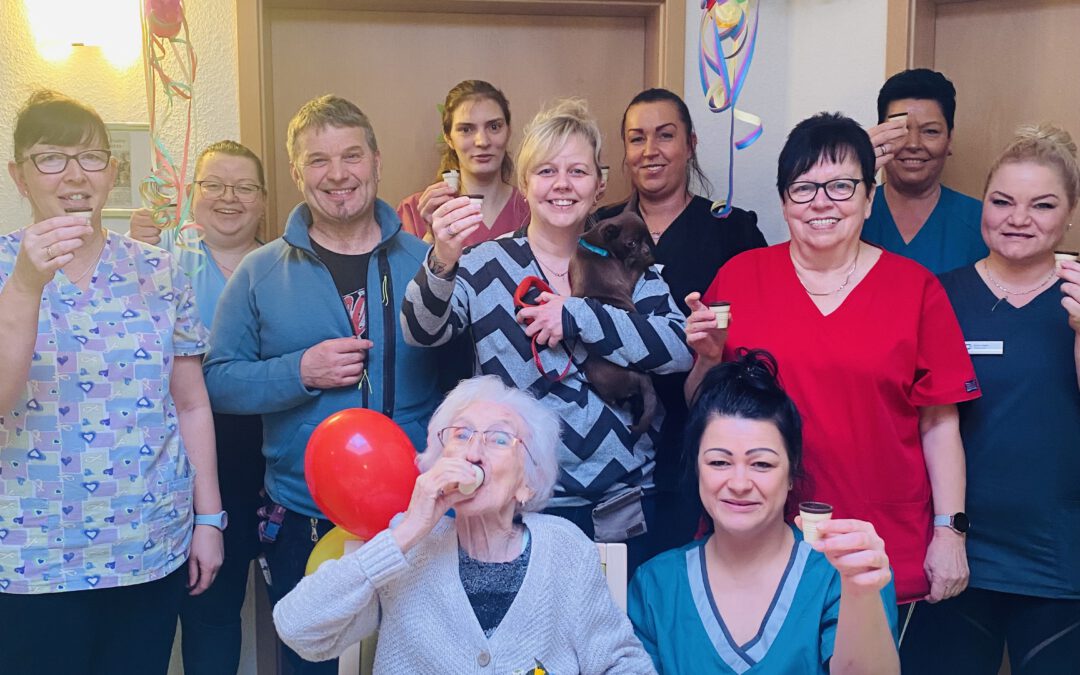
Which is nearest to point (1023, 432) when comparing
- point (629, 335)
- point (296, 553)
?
point (629, 335)

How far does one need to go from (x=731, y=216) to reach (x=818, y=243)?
657mm

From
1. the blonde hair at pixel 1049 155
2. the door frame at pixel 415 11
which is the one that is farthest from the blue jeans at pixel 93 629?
the blonde hair at pixel 1049 155

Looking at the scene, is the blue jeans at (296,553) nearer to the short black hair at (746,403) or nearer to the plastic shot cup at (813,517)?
the short black hair at (746,403)

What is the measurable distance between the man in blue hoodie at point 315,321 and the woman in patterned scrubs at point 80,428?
0.27 metres

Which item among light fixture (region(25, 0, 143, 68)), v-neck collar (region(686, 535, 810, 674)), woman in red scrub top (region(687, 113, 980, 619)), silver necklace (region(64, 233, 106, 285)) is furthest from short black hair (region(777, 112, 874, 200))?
light fixture (region(25, 0, 143, 68))

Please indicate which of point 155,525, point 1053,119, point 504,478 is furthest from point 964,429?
point 155,525

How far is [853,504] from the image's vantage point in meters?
1.95

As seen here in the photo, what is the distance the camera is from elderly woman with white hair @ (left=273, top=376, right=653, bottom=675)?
5.10 feet

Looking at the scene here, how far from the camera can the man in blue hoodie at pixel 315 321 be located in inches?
84.9

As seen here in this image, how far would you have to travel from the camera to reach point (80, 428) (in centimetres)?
180

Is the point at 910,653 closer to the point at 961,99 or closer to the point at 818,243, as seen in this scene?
the point at 818,243

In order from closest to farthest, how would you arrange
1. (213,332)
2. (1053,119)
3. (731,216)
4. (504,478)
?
(504,478)
(213,332)
(731,216)
(1053,119)

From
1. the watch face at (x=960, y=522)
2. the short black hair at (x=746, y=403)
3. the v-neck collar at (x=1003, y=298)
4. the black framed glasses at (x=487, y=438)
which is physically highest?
the v-neck collar at (x=1003, y=298)

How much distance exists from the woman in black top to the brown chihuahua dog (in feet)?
0.95
